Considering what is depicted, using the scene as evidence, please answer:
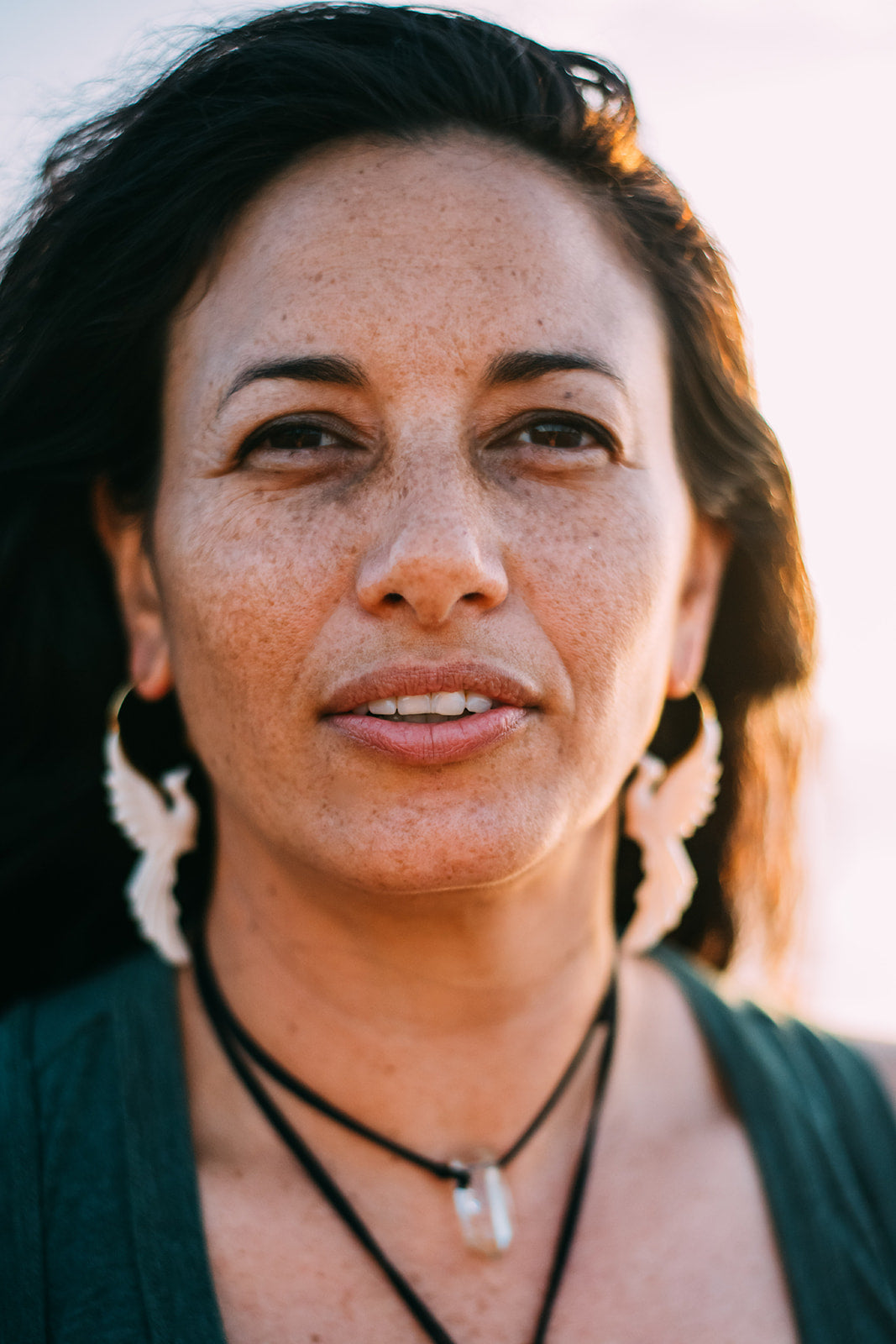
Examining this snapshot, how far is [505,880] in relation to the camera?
1.92m

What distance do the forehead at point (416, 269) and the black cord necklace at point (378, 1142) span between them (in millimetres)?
1264

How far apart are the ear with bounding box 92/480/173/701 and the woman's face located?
14 cm

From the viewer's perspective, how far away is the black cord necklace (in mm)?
1914

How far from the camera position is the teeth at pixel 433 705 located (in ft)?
5.99

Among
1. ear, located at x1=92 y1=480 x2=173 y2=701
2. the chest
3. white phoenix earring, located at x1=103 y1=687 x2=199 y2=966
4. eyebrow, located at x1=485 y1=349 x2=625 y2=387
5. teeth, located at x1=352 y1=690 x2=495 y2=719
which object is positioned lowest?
the chest

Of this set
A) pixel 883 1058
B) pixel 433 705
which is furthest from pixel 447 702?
pixel 883 1058

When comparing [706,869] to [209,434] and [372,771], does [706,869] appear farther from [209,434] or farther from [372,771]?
[209,434]

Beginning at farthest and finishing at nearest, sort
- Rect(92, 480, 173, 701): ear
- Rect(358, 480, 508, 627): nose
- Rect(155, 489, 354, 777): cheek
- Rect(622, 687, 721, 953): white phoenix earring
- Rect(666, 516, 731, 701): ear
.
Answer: Rect(622, 687, 721, 953): white phoenix earring
Rect(666, 516, 731, 701): ear
Rect(92, 480, 173, 701): ear
Rect(155, 489, 354, 777): cheek
Rect(358, 480, 508, 627): nose

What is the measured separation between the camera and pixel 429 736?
5.99 feet

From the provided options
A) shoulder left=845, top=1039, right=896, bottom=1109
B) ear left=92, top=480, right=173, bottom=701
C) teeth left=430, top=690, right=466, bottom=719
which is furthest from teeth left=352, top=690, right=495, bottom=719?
shoulder left=845, top=1039, right=896, bottom=1109

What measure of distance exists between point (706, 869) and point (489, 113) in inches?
77.1

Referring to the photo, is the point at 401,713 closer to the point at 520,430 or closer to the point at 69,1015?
the point at 520,430

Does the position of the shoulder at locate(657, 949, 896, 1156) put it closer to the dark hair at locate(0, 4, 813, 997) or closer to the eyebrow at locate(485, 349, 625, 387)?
the dark hair at locate(0, 4, 813, 997)

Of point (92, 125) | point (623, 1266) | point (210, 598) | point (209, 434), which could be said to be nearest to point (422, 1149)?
point (623, 1266)
